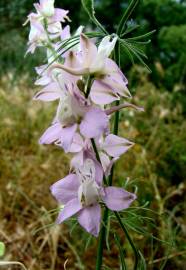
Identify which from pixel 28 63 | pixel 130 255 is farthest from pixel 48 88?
pixel 28 63

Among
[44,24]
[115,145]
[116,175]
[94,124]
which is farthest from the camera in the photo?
[116,175]

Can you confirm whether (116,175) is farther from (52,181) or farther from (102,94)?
(102,94)

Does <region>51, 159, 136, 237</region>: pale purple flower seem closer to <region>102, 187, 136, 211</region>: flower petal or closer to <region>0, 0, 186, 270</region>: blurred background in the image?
<region>102, 187, 136, 211</region>: flower petal

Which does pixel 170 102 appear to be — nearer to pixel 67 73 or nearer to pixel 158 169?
pixel 158 169

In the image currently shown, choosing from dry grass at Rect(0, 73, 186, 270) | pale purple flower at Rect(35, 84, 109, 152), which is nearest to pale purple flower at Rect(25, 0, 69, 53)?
pale purple flower at Rect(35, 84, 109, 152)

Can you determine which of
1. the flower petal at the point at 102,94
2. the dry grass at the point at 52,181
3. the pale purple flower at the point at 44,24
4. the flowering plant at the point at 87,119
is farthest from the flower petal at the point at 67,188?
the dry grass at the point at 52,181

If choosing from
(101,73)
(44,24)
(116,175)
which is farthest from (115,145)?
(116,175)
